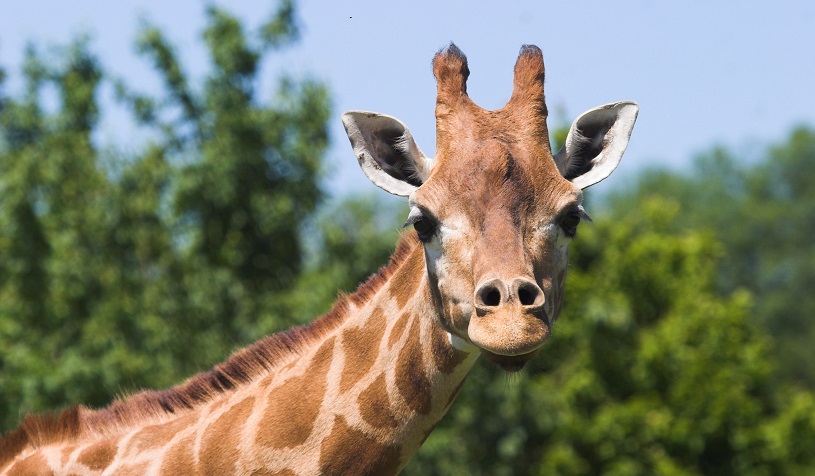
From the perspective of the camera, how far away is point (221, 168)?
2788 centimetres

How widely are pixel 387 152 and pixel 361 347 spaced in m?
1.07

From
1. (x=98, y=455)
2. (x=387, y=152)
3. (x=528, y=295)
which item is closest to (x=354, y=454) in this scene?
(x=528, y=295)

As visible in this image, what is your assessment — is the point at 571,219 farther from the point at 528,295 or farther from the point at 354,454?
the point at 354,454

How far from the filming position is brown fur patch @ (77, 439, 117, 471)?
6691 millimetres

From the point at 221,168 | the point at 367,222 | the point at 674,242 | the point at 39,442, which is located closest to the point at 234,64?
the point at 221,168

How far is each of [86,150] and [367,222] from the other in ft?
23.8

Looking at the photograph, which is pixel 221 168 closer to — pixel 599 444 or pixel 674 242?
pixel 599 444

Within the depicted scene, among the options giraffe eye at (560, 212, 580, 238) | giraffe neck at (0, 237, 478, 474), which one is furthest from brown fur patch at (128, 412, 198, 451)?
giraffe eye at (560, 212, 580, 238)

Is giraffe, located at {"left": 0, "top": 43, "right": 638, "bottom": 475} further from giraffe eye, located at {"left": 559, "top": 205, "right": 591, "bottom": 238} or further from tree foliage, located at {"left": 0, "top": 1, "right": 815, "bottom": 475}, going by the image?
tree foliage, located at {"left": 0, "top": 1, "right": 815, "bottom": 475}

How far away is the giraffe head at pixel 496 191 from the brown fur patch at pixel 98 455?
6.65 feet

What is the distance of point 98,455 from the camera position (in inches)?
265

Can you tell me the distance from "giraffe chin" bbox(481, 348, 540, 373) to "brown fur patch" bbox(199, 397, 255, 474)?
59.7 inches

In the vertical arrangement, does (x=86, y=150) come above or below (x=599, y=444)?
above

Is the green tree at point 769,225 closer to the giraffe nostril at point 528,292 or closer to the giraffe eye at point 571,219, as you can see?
the giraffe eye at point 571,219
